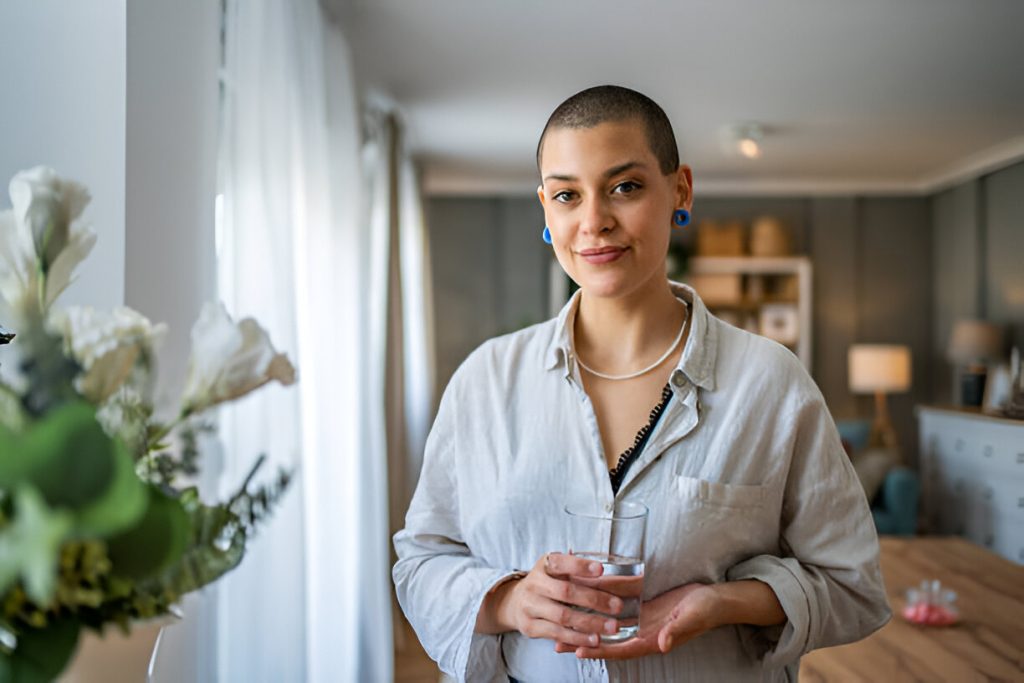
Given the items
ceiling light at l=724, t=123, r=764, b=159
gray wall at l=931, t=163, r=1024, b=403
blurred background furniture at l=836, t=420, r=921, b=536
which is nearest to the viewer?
gray wall at l=931, t=163, r=1024, b=403

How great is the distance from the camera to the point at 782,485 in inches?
44.7

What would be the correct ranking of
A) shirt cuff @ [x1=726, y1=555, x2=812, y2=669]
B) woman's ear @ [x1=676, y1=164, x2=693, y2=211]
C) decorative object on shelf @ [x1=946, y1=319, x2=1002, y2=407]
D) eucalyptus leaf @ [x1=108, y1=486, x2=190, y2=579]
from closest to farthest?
eucalyptus leaf @ [x1=108, y1=486, x2=190, y2=579] → shirt cuff @ [x1=726, y1=555, x2=812, y2=669] → woman's ear @ [x1=676, y1=164, x2=693, y2=211] → decorative object on shelf @ [x1=946, y1=319, x2=1002, y2=407]

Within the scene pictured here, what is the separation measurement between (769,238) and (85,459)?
21.4 ft

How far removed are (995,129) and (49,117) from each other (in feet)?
16.1

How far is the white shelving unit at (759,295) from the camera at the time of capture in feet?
21.5

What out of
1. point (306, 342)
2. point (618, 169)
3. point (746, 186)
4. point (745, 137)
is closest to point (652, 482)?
point (618, 169)

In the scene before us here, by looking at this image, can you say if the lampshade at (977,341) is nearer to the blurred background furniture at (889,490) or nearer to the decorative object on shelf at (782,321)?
the blurred background furniture at (889,490)

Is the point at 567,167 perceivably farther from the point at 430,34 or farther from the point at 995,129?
the point at 995,129

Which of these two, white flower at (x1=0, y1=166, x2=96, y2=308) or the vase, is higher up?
white flower at (x1=0, y1=166, x2=96, y2=308)

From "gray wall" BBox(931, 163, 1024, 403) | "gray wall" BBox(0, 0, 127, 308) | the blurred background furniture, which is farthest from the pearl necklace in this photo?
the blurred background furniture

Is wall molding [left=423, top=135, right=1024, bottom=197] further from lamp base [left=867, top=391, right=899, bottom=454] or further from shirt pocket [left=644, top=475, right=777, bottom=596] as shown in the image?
shirt pocket [left=644, top=475, right=777, bottom=596]

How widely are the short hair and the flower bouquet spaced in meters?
0.68

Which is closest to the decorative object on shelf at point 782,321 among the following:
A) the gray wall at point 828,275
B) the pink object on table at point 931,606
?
the gray wall at point 828,275

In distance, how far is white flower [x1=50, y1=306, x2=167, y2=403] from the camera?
1.62 feet
